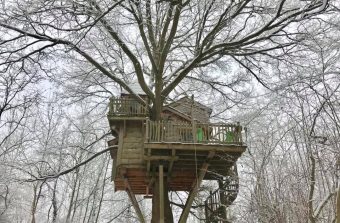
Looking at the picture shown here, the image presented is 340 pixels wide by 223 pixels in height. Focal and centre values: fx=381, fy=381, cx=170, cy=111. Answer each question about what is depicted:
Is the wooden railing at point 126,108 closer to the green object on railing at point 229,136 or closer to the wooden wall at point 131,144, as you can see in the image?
the wooden wall at point 131,144

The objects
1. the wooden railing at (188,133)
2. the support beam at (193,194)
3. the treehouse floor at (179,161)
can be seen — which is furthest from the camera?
the support beam at (193,194)

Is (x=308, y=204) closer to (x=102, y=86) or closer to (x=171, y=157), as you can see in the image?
(x=171, y=157)

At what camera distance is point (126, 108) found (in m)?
12.8

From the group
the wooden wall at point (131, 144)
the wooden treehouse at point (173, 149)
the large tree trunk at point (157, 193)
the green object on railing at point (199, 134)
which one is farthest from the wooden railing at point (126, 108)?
the green object on railing at point (199, 134)

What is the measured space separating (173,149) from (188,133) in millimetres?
880

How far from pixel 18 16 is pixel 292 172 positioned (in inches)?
236

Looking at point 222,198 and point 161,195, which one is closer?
point 161,195

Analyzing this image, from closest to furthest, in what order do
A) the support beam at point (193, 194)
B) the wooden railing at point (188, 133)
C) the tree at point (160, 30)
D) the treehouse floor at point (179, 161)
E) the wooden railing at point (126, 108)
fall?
the tree at point (160, 30) → the treehouse floor at point (179, 161) → the wooden railing at point (188, 133) → the support beam at point (193, 194) → the wooden railing at point (126, 108)

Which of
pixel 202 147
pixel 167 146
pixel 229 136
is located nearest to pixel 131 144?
pixel 167 146

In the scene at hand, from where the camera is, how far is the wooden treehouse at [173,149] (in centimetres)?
1091

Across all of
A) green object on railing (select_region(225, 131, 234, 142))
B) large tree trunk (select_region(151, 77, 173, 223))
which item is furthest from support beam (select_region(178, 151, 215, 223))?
green object on railing (select_region(225, 131, 234, 142))

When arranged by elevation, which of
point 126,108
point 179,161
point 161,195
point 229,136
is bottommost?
point 161,195

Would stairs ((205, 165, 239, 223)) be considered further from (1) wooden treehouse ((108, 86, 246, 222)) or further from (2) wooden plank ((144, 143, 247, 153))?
(2) wooden plank ((144, 143, 247, 153))

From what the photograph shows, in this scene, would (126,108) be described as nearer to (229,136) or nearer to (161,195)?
(161,195)
